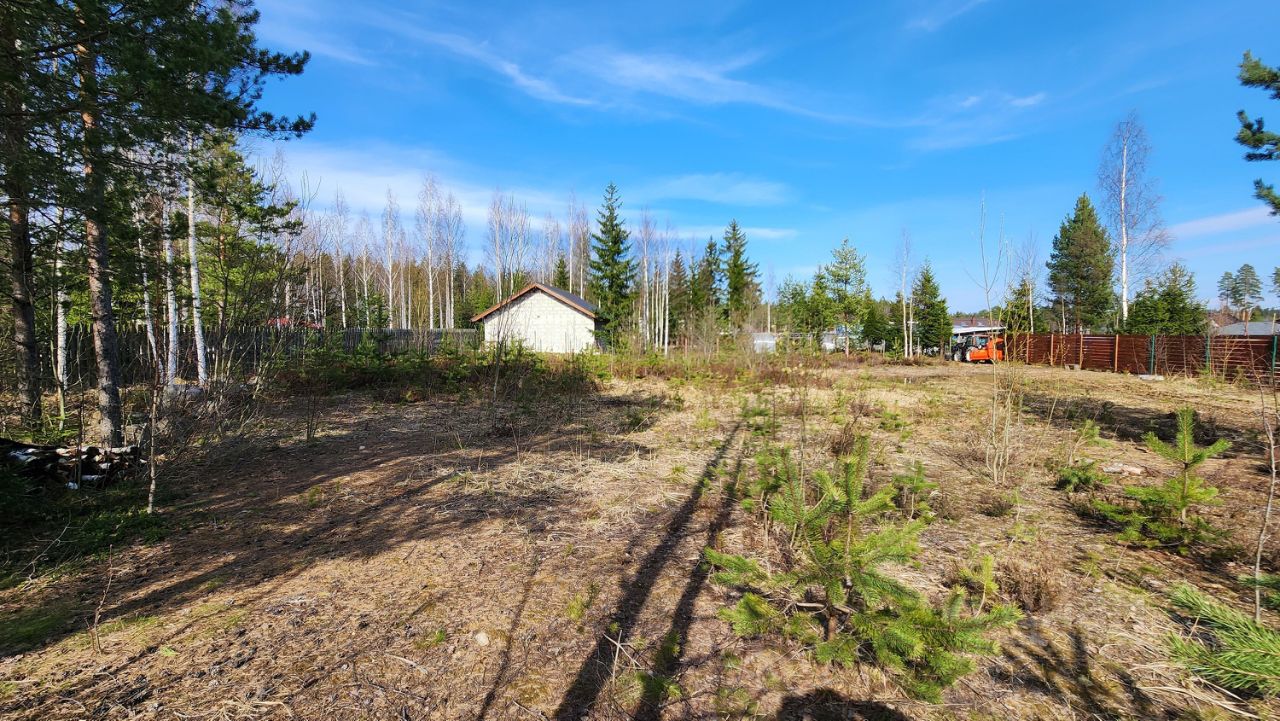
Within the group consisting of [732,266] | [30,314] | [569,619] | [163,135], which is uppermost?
[732,266]

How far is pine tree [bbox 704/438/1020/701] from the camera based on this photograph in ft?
6.46

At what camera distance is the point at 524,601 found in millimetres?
3035

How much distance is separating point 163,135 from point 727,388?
417 inches

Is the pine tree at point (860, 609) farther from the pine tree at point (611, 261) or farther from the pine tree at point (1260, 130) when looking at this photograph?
the pine tree at point (611, 261)

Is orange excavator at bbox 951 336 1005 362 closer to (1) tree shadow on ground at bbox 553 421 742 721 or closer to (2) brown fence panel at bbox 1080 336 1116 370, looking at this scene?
(2) brown fence panel at bbox 1080 336 1116 370

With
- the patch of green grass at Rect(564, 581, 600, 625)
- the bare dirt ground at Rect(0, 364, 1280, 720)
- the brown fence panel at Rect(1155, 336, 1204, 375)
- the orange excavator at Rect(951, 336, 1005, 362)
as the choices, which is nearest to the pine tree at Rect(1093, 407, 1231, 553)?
the bare dirt ground at Rect(0, 364, 1280, 720)

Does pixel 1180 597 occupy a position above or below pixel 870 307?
below

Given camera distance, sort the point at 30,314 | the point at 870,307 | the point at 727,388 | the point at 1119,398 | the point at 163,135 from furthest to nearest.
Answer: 1. the point at 870,307
2. the point at 727,388
3. the point at 1119,398
4. the point at 30,314
5. the point at 163,135

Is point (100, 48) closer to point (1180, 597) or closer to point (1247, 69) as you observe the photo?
point (1180, 597)

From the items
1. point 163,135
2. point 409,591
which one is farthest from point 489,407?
point 409,591

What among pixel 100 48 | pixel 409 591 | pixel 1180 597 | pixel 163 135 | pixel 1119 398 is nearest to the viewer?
pixel 1180 597

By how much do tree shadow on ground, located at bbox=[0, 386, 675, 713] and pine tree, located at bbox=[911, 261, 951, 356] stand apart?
32403 mm

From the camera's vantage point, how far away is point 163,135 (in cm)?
425

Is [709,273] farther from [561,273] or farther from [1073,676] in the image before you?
[1073,676]
